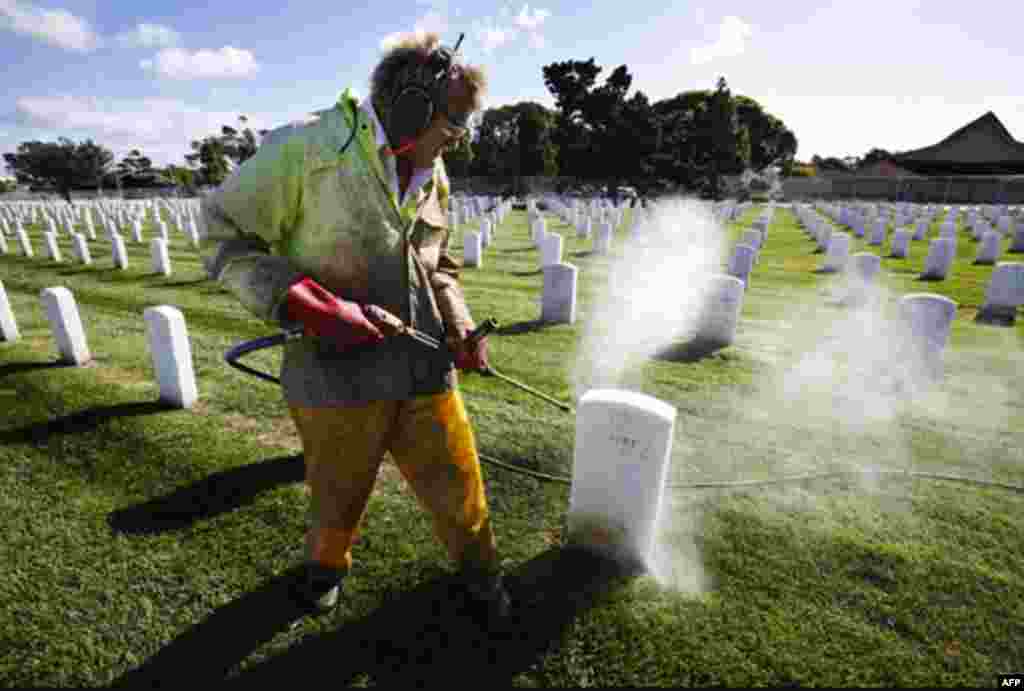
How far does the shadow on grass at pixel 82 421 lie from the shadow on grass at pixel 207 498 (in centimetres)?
132

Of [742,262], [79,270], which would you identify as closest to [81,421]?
[79,270]

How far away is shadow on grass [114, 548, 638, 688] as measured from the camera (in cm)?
195

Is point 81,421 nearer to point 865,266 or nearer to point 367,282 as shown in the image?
point 367,282

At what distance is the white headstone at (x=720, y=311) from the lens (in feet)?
18.8

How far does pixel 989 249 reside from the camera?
11984 mm

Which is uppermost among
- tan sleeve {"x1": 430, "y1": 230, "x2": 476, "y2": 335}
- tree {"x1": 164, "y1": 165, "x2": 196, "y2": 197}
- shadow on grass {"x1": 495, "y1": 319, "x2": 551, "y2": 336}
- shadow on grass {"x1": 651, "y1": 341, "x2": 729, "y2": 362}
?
tree {"x1": 164, "y1": 165, "x2": 196, "y2": 197}

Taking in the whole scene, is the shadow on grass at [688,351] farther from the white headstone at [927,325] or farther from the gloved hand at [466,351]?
the gloved hand at [466,351]

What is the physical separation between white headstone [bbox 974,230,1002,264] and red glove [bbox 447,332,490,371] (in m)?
15.4

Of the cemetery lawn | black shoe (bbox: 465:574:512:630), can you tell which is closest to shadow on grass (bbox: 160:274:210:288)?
the cemetery lawn

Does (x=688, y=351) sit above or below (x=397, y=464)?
below

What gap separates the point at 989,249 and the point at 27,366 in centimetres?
1785

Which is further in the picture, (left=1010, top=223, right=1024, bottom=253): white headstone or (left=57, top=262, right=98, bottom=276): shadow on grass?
(left=1010, top=223, right=1024, bottom=253): white headstone

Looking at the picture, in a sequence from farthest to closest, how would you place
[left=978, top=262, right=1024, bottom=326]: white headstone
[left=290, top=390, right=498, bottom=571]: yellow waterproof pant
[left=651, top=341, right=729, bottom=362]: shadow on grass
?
[left=978, top=262, right=1024, bottom=326]: white headstone < [left=651, top=341, right=729, bottom=362]: shadow on grass < [left=290, top=390, right=498, bottom=571]: yellow waterproof pant

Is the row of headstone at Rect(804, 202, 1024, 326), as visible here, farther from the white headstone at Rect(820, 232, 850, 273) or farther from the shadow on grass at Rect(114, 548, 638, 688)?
the shadow on grass at Rect(114, 548, 638, 688)
